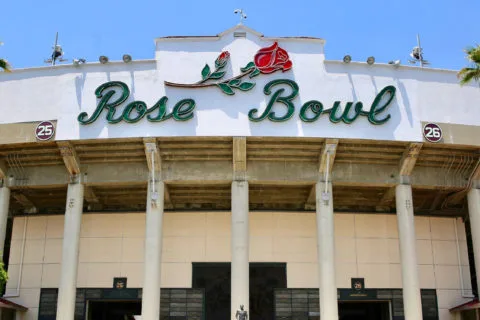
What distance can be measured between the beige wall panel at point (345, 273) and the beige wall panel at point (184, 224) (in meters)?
8.13

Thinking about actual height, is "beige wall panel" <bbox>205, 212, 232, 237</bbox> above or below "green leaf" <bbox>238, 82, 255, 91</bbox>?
below

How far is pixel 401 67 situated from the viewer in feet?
100

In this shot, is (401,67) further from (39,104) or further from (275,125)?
(39,104)

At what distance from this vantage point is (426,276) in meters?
34.8

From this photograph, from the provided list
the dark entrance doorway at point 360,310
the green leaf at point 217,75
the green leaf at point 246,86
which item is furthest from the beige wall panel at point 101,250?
the dark entrance doorway at point 360,310

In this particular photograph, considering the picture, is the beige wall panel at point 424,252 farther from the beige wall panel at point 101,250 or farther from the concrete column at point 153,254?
the beige wall panel at point 101,250

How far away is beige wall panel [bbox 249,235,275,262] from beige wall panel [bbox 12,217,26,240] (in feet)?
46.5

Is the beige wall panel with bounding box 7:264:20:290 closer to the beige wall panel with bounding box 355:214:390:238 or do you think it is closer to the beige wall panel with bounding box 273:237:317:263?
the beige wall panel with bounding box 273:237:317:263

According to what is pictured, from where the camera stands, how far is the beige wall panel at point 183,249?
3412 centimetres

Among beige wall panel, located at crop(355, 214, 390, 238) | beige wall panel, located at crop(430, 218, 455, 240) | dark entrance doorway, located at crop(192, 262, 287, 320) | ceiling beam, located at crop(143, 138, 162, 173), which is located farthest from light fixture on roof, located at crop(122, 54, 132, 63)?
beige wall panel, located at crop(430, 218, 455, 240)

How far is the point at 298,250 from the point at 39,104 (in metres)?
16.5

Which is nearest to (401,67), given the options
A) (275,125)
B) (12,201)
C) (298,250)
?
(275,125)

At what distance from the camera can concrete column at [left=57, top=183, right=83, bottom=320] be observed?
2845cm

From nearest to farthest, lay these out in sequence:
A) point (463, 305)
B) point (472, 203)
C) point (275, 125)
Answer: point (275, 125) → point (472, 203) → point (463, 305)
